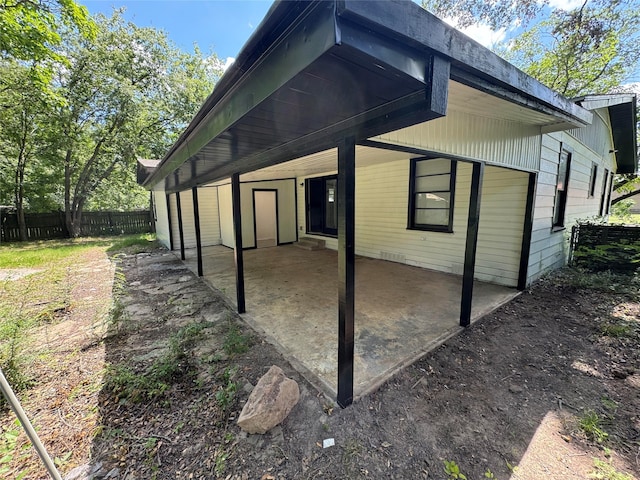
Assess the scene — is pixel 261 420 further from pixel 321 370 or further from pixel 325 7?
pixel 325 7

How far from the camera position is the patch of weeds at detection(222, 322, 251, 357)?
271 centimetres

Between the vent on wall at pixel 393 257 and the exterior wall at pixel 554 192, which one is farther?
the vent on wall at pixel 393 257

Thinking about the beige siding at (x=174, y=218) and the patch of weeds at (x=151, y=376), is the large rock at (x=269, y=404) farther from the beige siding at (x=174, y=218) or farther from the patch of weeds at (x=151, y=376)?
the beige siding at (x=174, y=218)

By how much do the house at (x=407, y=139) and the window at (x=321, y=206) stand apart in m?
0.09

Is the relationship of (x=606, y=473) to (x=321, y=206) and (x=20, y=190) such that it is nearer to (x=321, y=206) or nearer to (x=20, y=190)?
(x=321, y=206)

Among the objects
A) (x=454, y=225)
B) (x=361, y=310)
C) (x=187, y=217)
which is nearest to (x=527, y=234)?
(x=454, y=225)

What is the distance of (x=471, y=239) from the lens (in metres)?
3.12

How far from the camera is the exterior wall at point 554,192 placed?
14.2 ft

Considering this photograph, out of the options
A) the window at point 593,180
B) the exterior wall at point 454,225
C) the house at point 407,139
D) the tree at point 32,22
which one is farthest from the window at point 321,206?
the tree at point 32,22

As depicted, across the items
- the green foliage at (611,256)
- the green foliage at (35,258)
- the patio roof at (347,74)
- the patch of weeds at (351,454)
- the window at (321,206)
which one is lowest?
the patch of weeds at (351,454)

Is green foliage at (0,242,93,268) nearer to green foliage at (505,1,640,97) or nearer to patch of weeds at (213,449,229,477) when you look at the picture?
patch of weeds at (213,449,229,477)

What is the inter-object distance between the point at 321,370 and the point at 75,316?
12.0 feet

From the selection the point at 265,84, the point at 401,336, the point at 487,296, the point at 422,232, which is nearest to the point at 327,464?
the point at 401,336

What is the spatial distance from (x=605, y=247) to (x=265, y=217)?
8266mm
